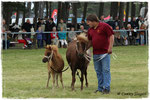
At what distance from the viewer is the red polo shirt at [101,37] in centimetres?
1009

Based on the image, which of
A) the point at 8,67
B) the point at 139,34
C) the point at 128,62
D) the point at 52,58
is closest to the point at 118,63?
the point at 128,62

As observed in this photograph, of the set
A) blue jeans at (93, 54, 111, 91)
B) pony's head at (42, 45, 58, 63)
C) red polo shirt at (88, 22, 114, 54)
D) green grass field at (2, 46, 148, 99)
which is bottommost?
green grass field at (2, 46, 148, 99)

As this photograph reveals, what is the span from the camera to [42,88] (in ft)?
38.8

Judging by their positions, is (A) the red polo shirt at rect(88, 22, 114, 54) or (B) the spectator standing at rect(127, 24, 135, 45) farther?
(B) the spectator standing at rect(127, 24, 135, 45)

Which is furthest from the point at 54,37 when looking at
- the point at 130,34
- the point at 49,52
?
the point at 49,52

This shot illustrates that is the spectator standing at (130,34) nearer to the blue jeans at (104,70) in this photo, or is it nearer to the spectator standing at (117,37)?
the spectator standing at (117,37)

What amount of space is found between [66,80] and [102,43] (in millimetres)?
3662

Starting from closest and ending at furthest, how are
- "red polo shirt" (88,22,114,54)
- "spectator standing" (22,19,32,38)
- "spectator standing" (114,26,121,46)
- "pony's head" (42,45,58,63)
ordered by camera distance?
1. "red polo shirt" (88,22,114,54)
2. "pony's head" (42,45,58,63)
3. "spectator standing" (22,19,32,38)
4. "spectator standing" (114,26,121,46)

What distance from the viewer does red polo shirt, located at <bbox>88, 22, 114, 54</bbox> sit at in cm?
1009

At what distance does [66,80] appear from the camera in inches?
534

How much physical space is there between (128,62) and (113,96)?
31.5 feet

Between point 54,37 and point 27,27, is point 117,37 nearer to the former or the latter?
point 54,37

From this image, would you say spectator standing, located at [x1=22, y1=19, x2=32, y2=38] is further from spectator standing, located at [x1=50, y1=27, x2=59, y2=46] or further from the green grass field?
the green grass field

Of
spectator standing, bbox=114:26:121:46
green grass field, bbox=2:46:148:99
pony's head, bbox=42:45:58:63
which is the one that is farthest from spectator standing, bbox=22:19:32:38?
pony's head, bbox=42:45:58:63
